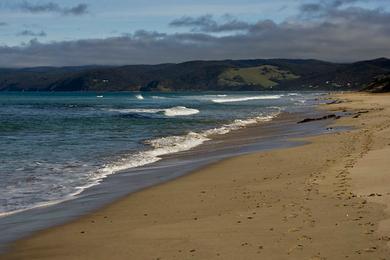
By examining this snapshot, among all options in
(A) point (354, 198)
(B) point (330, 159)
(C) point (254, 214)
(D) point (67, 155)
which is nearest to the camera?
(C) point (254, 214)

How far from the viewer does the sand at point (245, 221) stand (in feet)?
24.7

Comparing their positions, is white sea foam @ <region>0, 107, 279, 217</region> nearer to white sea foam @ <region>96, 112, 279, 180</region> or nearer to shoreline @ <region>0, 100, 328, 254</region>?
white sea foam @ <region>96, 112, 279, 180</region>

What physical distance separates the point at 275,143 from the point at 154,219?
1385 centimetres

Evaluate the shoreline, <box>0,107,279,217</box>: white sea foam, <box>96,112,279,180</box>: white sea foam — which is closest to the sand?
the shoreline

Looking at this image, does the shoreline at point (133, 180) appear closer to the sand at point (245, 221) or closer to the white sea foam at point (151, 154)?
the white sea foam at point (151, 154)

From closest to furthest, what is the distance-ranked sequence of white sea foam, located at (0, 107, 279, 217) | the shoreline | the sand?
the sand
the shoreline
white sea foam, located at (0, 107, 279, 217)

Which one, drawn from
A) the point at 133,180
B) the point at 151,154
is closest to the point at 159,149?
the point at 151,154

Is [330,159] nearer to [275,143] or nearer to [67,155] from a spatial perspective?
[275,143]

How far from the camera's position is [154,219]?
9.91 meters

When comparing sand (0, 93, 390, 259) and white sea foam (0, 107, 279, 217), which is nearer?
sand (0, 93, 390, 259)

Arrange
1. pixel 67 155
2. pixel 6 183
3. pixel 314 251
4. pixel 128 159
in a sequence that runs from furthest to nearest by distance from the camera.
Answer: pixel 67 155 < pixel 128 159 < pixel 6 183 < pixel 314 251

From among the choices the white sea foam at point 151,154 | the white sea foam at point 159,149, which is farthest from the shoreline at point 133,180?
the white sea foam at point 159,149

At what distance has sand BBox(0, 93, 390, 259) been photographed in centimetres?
754

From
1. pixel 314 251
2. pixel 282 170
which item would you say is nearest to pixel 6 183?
pixel 282 170
